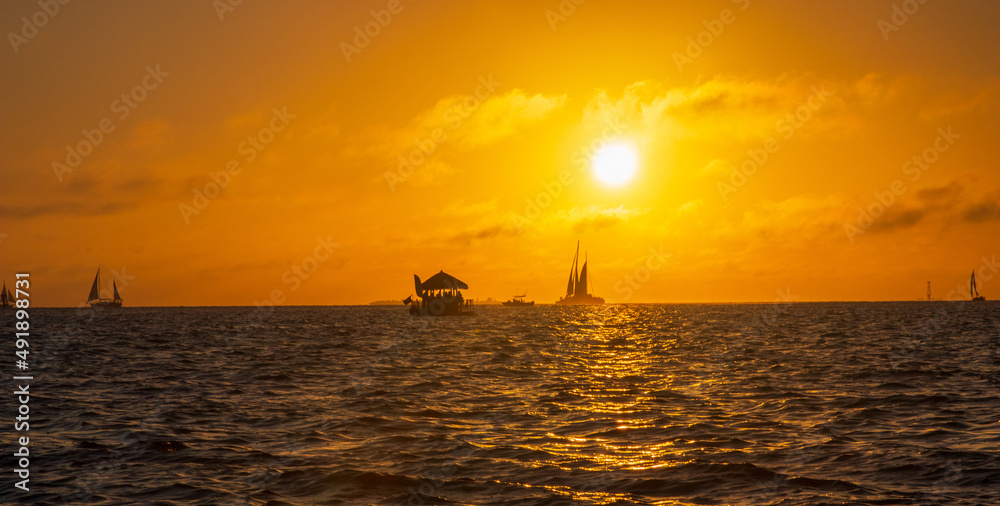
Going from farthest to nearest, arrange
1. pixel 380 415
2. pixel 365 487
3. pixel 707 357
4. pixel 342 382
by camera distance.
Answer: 1. pixel 707 357
2. pixel 342 382
3. pixel 380 415
4. pixel 365 487

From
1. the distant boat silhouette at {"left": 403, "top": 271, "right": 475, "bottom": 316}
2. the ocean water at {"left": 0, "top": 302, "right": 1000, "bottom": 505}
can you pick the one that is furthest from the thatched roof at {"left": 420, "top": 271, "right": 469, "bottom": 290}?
the ocean water at {"left": 0, "top": 302, "right": 1000, "bottom": 505}

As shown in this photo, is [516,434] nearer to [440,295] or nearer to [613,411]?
[613,411]

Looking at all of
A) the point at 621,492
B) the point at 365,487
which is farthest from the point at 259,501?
the point at 621,492

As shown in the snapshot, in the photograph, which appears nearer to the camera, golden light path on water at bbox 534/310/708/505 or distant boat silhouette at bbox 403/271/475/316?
golden light path on water at bbox 534/310/708/505

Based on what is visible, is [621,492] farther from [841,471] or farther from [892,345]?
[892,345]

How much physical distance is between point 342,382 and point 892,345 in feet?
125

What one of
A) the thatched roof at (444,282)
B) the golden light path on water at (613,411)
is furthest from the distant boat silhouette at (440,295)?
the golden light path on water at (613,411)

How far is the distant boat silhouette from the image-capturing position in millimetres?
106500

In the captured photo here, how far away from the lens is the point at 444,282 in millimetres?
106750

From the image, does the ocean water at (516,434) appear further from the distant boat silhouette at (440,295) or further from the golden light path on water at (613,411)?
the distant boat silhouette at (440,295)

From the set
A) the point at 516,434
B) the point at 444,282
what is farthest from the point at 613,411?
the point at 444,282

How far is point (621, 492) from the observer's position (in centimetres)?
1329

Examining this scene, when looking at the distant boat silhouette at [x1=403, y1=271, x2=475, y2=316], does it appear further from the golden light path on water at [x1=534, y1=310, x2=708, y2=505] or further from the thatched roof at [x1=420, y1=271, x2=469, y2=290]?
the golden light path on water at [x1=534, y1=310, x2=708, y2=505]

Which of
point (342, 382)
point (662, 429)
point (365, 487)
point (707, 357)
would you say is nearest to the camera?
point (365, 487)
